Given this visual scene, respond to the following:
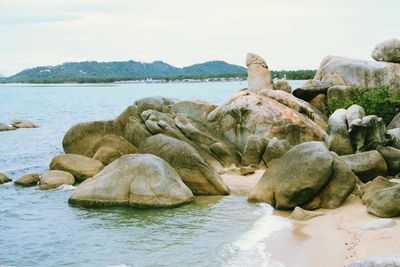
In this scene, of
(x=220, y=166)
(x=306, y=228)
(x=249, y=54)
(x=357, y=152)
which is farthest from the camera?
(x=249, y=54)

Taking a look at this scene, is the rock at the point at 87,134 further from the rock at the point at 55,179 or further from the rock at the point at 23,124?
the rock at the point at 23,124

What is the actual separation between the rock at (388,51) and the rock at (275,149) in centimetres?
983

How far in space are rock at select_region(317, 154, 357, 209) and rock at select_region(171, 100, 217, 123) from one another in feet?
31.8

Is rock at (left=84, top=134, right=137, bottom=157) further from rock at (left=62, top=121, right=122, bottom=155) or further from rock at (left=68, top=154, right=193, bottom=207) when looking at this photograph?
rock at (left=68, top=154, right=193, bottom=207)

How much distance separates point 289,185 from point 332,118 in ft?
18.8

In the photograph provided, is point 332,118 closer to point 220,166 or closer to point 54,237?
point 220,166

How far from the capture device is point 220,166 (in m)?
22.4

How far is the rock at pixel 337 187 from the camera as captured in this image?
1620cm

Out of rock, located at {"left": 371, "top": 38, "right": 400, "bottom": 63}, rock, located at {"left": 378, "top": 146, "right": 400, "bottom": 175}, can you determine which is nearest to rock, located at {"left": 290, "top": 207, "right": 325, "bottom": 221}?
rock, located at {"left": 378, "top": 146, "right": 400, "bottom": 175}

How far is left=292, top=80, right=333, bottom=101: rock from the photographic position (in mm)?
28109

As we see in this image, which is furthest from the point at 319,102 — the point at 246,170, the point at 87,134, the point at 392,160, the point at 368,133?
the point at 87,134

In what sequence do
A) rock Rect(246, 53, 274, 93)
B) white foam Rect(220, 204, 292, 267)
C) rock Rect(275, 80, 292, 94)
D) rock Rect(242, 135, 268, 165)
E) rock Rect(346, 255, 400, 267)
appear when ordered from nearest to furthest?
rock Rect(346, 255, 400, 267)
white foam Rect(220, 204, 292, 267)
rock Rect(242, 135, 268, 165)
rock Rect(246, 53, 274, 93)
rock Rect(275, 80, 292, 94)

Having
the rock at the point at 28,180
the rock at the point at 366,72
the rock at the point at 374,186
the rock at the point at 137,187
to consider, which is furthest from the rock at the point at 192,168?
the rock at the point at 366,72

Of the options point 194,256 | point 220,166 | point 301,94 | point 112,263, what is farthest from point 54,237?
point 301,94
